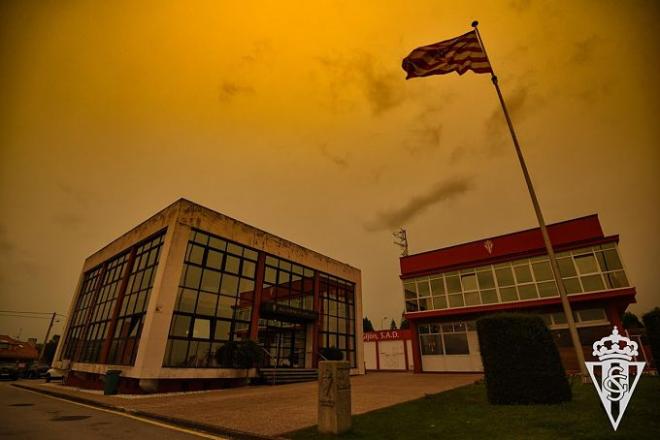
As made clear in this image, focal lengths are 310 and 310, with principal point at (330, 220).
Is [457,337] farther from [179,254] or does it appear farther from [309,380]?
[179,254]

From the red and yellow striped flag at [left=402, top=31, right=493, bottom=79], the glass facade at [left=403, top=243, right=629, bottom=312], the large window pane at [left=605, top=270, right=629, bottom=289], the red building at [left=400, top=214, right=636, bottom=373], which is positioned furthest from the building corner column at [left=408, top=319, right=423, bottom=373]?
the red and yellow striped flag at [left=402, top=31, right=493, bottom=79]

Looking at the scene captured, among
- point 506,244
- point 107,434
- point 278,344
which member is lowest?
point 107,434

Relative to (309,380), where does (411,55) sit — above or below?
above

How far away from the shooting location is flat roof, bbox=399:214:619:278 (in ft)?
63.8

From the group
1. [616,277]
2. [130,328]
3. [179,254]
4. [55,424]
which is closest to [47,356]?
[130,328]

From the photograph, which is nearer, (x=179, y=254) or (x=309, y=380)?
(x=179, y=254)

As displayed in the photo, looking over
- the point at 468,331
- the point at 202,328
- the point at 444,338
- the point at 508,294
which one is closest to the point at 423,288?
the point at 444,338

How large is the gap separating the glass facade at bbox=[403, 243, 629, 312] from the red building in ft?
0.15

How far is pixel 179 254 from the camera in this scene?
16.7m

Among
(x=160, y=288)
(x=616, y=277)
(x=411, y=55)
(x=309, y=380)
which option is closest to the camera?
(x=411, y=55)

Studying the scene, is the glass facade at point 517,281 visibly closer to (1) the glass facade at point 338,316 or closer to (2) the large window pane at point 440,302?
(2) the large window pane at point 440,302

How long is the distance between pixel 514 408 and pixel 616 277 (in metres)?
15.8

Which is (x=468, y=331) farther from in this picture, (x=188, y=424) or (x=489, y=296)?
(x=188, y=424)

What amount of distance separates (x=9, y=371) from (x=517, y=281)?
4184 centimetres
